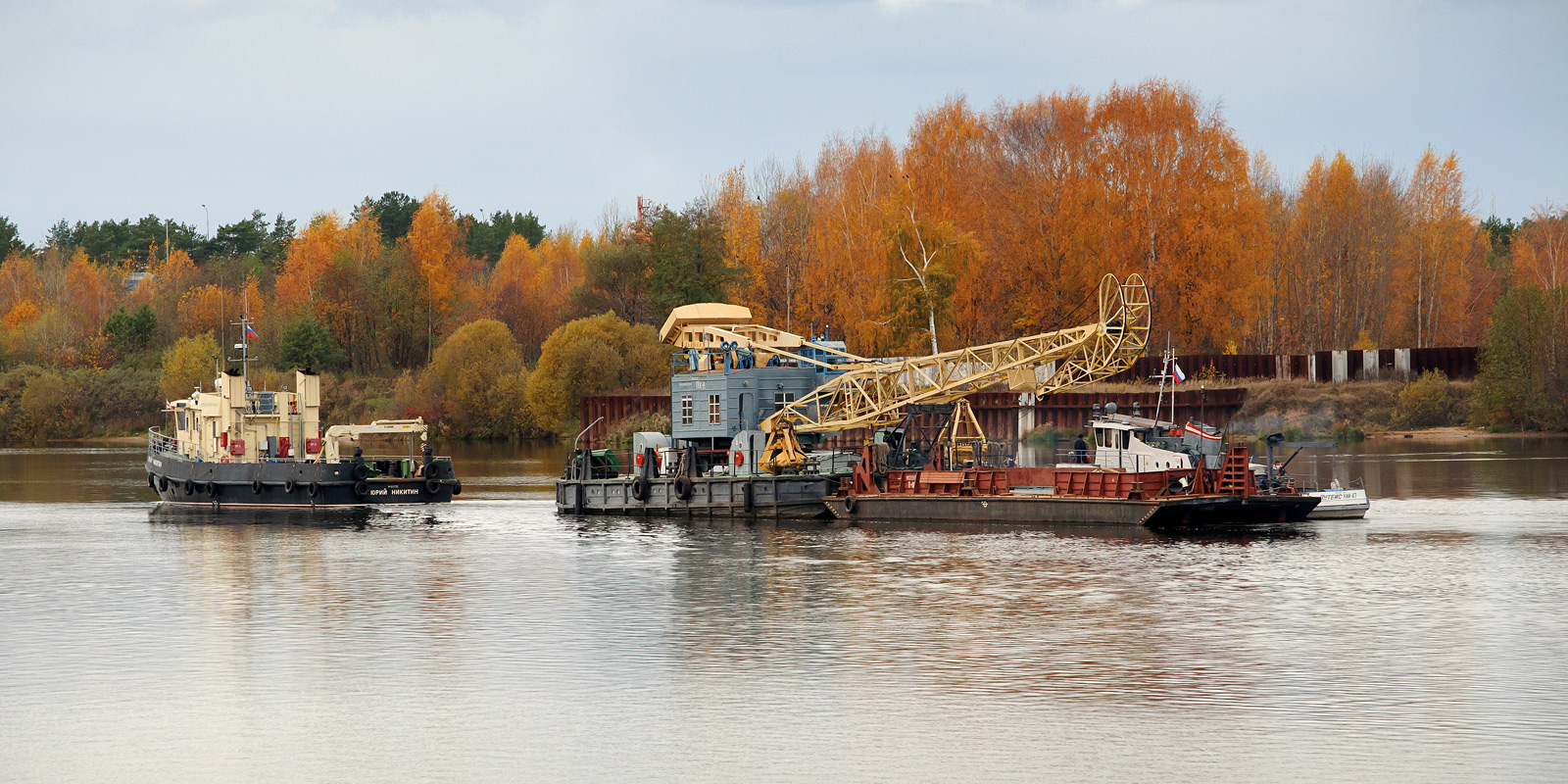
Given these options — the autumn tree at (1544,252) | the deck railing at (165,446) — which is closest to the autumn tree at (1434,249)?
the autumn tree at (1544,252)

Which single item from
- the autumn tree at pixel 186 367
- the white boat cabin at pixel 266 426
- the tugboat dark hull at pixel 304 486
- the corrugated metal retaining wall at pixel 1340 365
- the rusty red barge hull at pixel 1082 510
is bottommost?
the rusty red barge hull at pixel 1082 510

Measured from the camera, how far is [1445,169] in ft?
356

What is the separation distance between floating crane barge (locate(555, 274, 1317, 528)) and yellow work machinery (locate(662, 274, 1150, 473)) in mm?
67

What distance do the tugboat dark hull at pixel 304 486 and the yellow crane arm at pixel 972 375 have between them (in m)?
11.9

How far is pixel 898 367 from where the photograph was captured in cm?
4466

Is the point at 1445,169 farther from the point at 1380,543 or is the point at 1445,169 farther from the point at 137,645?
the point at 137,645

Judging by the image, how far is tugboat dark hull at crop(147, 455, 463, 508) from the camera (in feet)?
161

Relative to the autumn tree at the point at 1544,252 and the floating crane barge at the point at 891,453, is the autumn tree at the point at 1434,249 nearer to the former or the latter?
the autumn tree at the point at 1544,252

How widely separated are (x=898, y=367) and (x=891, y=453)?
3.94m

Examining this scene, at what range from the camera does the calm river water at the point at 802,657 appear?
17.7 meters

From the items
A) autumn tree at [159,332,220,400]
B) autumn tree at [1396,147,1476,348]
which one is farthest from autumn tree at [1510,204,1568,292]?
autumn tree at [159,332,220,400]

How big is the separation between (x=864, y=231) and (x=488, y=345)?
32784 mm

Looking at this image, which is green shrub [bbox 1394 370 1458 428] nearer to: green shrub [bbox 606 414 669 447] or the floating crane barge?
green shrub [bbox 606 414 669 447]

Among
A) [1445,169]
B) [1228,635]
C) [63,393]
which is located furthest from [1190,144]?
[63,393]
